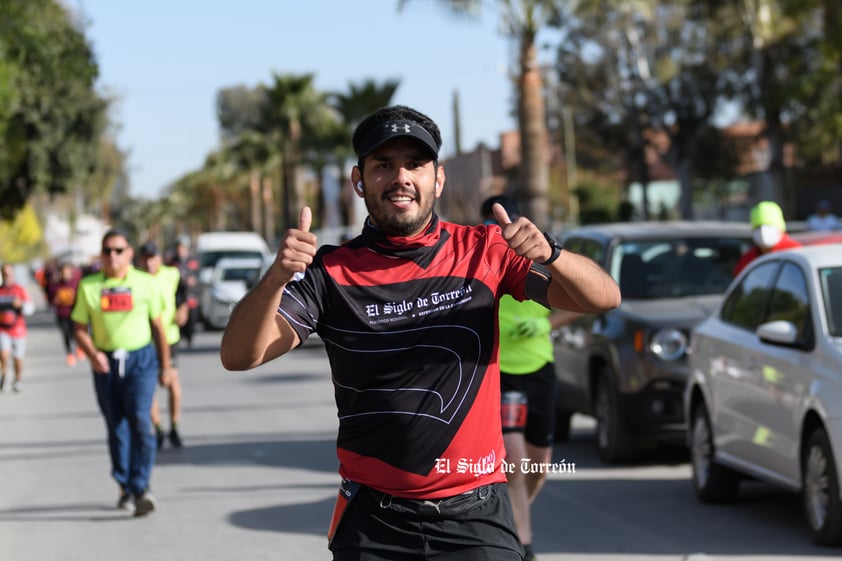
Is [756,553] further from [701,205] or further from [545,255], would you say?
[701,205]

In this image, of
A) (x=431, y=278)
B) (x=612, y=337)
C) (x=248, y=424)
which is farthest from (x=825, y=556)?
(x=248, y=424)

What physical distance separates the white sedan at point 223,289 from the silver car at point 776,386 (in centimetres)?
2382

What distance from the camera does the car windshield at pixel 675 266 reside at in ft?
39.5

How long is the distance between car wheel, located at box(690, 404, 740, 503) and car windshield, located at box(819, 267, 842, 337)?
58.4 inches

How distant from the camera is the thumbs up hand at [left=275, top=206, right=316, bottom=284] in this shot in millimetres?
3734

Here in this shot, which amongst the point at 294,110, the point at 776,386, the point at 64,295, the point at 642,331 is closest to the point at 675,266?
the point at 642,331

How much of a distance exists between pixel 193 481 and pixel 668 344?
3813 millimetres

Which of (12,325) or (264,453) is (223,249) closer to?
(12,325)

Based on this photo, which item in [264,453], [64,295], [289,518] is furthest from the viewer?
[64,295]

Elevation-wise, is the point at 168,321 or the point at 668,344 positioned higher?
the point at 168,321

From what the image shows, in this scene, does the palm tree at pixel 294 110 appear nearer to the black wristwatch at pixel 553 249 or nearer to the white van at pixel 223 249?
the white van at pixel 223 249

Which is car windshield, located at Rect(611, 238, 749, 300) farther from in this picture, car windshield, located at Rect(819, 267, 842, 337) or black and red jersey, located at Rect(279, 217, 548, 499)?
black and red jersey, located at Rect(279, 217, 548, 499)

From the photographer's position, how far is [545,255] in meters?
3.96

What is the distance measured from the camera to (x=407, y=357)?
418 centimetres
